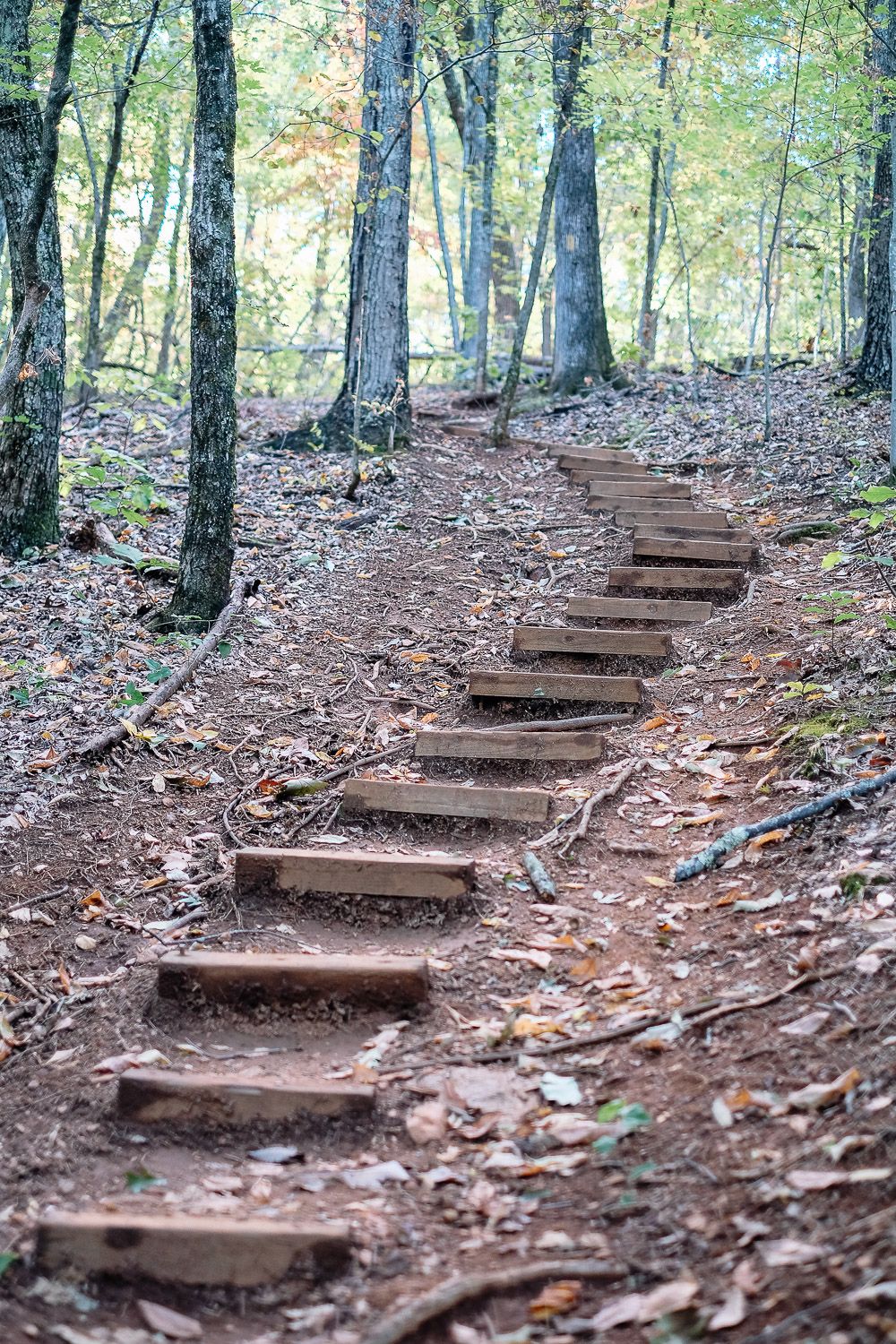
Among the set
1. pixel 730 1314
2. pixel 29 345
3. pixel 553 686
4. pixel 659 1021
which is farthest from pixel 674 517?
pixel 730 1314

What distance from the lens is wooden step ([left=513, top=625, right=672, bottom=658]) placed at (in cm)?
589

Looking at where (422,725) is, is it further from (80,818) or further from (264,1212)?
(264,1212)

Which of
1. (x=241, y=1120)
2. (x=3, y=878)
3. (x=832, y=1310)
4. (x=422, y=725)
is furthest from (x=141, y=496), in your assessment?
(x=832, y=1310)

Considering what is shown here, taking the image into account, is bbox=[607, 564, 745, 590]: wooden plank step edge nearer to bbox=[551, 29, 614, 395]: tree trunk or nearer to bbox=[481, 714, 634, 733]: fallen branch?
bbox=[481, 714, 634, 733]: fallen branch

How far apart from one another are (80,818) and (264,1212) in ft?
8.47

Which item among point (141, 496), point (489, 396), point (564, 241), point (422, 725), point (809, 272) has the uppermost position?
point (809, 272)

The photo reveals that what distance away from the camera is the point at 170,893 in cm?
431

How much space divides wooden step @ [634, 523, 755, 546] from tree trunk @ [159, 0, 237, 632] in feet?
9.87

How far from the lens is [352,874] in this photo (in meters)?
4.00

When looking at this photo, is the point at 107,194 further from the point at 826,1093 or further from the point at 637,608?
the point at 826,1093

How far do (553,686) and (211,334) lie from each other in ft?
10.4

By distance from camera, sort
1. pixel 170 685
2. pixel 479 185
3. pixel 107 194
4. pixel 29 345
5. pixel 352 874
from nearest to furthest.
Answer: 1. pixel 352 874
2. pixel 170 685
3. pixel 29 345
4. pixel 107 194
5. pixel 479 185

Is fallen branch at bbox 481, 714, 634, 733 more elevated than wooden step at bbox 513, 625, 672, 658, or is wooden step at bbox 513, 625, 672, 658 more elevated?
wooden step at bbox 513, 625, 672, 658

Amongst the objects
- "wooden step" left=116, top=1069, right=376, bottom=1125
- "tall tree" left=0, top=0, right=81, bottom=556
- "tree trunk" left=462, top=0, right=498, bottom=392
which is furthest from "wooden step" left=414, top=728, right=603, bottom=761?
"tree trunk" left=462, top=0, right=498, bottom=392
